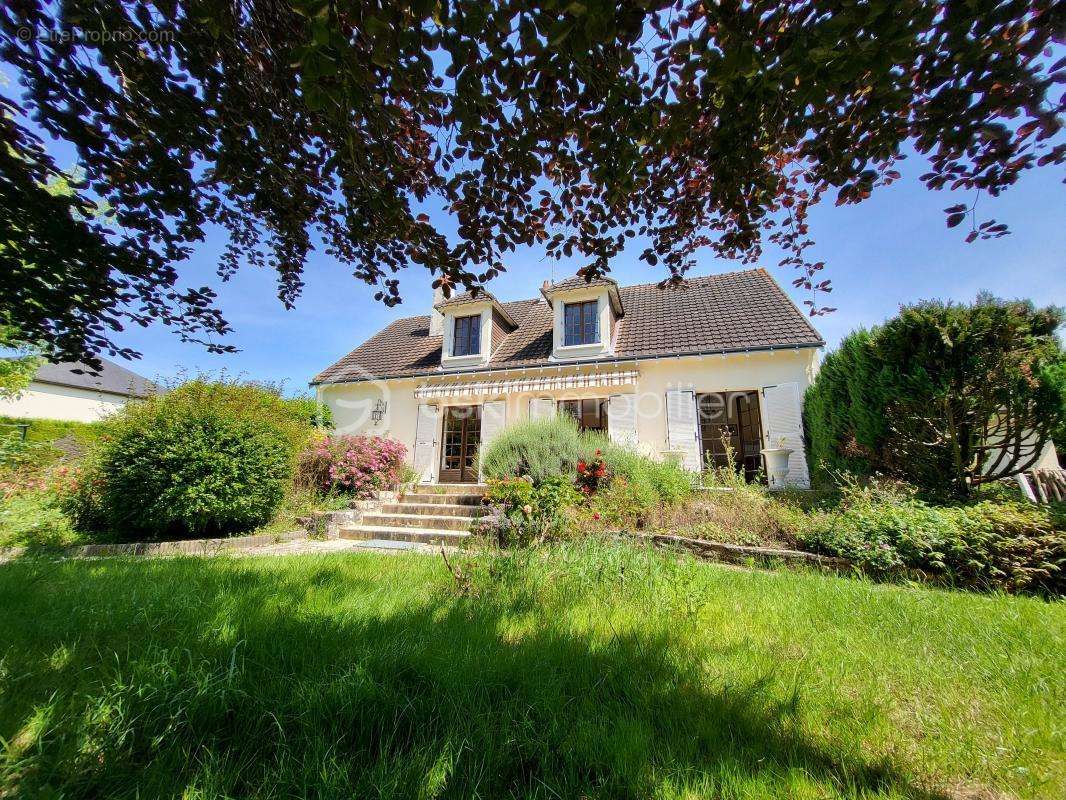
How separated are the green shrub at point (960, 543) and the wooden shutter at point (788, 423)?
378cm

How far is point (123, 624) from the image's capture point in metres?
2.56

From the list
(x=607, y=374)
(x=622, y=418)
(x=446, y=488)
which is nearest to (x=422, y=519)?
(x=446, y=488)

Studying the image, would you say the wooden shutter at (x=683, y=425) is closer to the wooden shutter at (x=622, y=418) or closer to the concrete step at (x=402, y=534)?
the wooden shutter at (x=622, y=418)

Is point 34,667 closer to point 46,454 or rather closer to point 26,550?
point 26,550

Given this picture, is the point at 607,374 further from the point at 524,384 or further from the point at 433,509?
the point at 433,509

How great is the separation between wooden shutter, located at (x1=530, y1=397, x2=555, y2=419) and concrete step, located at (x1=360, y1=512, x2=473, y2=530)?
426cm

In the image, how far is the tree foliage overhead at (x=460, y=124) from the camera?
1.85 meters

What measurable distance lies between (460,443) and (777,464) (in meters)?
9.23

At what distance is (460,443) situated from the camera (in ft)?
43.0

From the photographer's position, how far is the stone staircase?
7.67 meters

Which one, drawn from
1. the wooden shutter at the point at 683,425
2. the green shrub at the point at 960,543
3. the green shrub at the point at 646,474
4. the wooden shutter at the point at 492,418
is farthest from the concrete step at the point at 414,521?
the green shrub at the point at 960,543

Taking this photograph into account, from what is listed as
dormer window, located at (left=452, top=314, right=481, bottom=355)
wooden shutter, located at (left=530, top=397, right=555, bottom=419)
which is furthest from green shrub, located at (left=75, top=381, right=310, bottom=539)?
dormer window, located at (left=452, top=314, right=481, bottom=355)

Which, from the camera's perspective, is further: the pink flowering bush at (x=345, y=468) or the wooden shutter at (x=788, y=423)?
the pink flowering bush at (x=345, y=468)

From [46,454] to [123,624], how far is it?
11.5 meters
